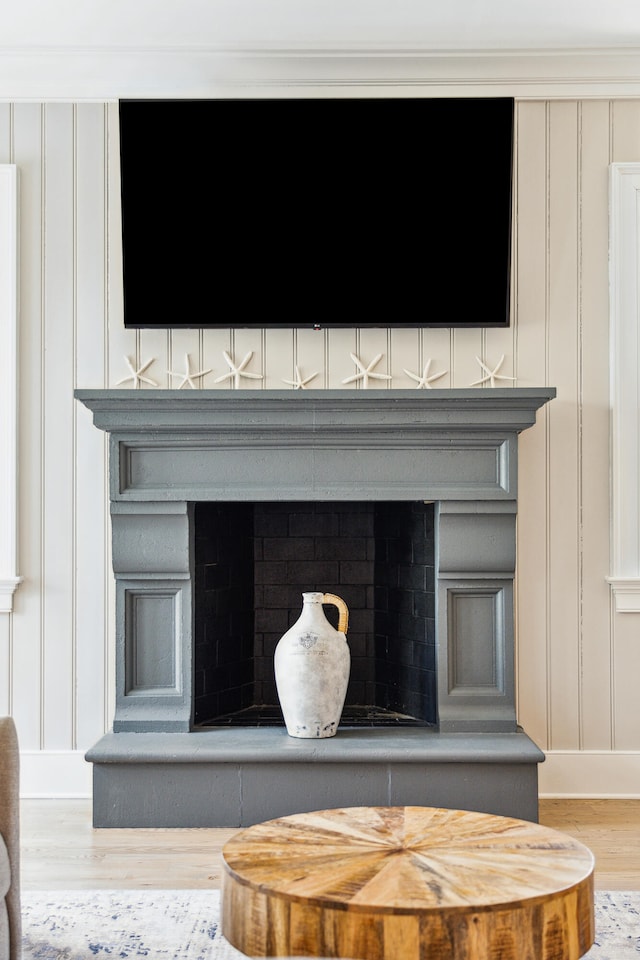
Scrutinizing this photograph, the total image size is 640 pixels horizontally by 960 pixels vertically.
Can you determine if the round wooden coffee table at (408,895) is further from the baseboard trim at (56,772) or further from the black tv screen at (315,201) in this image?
the black tv screen at (315,201)

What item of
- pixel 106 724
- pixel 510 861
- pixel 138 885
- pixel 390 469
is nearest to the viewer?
pixel 510 861

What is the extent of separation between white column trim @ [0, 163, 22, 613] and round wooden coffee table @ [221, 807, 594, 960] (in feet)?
6.68

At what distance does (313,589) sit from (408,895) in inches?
86.9

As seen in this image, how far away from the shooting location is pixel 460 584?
342cm

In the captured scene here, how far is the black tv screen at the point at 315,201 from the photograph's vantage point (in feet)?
11.7

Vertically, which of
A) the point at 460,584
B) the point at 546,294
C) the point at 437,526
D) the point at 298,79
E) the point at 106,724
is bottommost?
the point at 106,724

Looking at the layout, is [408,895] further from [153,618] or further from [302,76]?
[302,76]

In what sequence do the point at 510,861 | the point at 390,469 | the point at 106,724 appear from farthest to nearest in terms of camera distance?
1. the point at 106,724
2. the point at 390,469
3. the point at 510,861

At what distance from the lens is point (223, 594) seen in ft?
12.0

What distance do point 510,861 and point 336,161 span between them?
103 inches

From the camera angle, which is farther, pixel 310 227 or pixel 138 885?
pixel 310 227

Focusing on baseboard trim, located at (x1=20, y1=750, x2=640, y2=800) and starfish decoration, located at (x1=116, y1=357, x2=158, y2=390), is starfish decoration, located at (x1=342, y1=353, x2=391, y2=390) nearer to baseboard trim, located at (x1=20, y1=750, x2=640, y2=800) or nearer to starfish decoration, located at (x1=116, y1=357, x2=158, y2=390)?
starfish decoration, located at (x1=116, y1=357, x2=158, y2=390)

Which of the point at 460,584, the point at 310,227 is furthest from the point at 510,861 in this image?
the point at 310,227

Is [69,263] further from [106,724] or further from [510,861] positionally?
[510,861]
